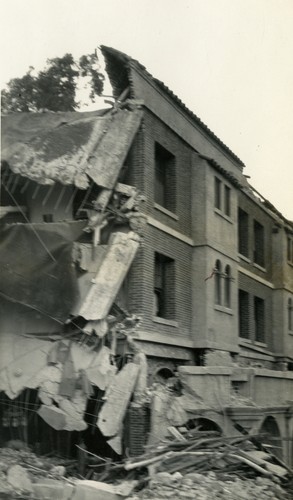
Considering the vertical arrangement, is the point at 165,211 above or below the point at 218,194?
below

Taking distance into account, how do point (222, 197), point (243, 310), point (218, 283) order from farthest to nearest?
1. point (243, 310)
2. point (222, 197)
3. point (218, 283)

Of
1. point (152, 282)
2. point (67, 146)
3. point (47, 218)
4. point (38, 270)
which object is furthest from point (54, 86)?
point (152, 282)

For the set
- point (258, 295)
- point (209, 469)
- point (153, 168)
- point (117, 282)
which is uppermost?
point (153, 168)

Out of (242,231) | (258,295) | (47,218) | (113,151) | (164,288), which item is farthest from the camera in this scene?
(258,295)

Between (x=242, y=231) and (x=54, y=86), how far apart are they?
8.33 meters

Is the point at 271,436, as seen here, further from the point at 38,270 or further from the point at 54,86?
the point at 54,86

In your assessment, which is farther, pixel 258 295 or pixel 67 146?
pixel 258 295

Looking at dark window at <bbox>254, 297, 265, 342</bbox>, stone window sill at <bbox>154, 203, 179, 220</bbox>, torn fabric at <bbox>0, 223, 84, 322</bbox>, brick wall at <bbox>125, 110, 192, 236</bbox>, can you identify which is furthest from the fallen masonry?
dark window at <bbox>254, 297, 265, 342</bbox>

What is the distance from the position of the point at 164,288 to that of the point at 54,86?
5059 millimetres

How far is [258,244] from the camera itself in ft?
63.7

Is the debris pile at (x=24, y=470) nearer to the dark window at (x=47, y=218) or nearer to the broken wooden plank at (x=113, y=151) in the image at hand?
the dark window at (x=47, y=218)

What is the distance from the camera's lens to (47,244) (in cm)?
1195

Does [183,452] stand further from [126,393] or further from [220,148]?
[220,148]

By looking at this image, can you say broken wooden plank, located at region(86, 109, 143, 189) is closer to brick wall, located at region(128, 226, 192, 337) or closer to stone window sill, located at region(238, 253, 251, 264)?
brick wall, located at region(128, 226, 192, 337)
